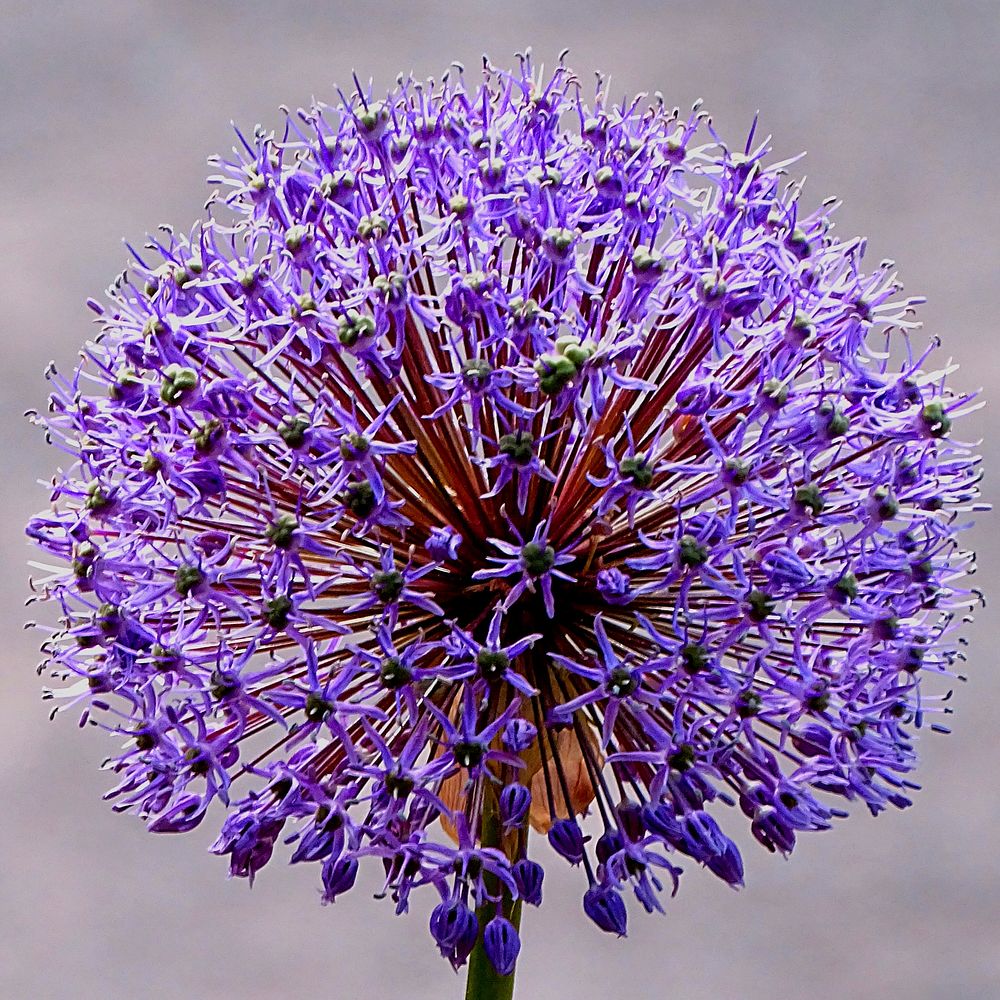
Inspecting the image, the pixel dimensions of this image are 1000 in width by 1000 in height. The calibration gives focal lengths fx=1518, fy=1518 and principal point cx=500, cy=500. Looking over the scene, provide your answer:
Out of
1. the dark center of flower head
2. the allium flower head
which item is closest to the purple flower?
the allium flower head

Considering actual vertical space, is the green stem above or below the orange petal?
below

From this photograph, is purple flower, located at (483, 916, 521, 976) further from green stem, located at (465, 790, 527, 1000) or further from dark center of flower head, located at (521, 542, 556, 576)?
dark center of flower head, located at (521, 542, 556, 576)

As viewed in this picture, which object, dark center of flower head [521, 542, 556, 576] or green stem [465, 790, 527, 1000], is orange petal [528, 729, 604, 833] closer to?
green stem [465, 790, 527, 1000]

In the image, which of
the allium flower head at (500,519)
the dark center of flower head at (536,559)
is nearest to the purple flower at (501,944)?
the allium flower head at (500,519)

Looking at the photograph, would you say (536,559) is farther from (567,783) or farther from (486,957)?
(486,957)

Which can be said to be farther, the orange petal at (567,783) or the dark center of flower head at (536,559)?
the orange petal at (567,783)

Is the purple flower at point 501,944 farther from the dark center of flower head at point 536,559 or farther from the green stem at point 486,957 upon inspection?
the dark center of flower head at point 536,559

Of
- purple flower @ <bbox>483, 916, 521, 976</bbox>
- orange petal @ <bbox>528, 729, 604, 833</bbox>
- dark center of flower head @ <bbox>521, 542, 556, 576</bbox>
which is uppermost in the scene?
dark center of flower head @ <bbox>521, 542, 556, 576</bbox>

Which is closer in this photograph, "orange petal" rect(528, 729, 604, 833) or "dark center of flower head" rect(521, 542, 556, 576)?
"dark center of flower head" rect(521, 542, 556, 576)
